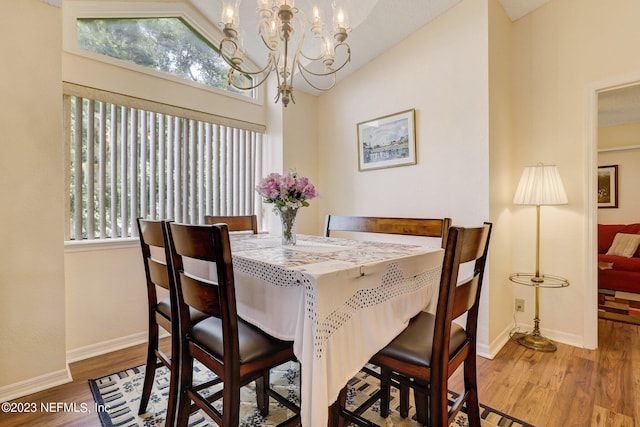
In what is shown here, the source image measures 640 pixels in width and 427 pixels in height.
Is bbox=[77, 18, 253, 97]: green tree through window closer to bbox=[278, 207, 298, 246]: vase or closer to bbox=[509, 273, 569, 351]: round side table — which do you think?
bbox=[278, 207, 298, 246]: vase

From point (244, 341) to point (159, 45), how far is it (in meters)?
2.64

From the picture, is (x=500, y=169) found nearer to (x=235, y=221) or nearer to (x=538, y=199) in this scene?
(x=538, y=199)

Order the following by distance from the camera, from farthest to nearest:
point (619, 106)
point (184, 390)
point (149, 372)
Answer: point (619, 106) → point (149, 372) → point (184, 390)

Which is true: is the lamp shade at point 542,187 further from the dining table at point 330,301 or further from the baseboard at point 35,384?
the baseboard at point 35,384

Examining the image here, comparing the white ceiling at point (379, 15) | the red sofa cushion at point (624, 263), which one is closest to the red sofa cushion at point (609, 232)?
the red sofa cushion at point (624, 263)

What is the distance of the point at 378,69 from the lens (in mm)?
2947

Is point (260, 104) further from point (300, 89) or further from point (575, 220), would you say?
point (575, 220)

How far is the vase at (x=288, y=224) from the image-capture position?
1681mm

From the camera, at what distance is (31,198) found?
1814 millimetres

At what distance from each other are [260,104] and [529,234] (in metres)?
2.79

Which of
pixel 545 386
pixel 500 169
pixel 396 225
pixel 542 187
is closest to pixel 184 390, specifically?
pixel 396 225

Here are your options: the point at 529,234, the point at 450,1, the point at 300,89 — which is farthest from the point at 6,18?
the point at 529,234

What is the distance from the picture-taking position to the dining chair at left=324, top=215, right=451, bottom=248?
5.69 feet

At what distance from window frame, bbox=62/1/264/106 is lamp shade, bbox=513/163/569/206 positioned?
8.44 ft
